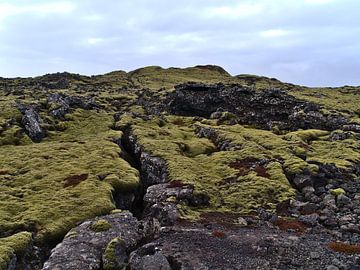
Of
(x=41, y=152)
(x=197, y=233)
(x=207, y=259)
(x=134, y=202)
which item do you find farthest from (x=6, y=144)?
(x=207, y=259)

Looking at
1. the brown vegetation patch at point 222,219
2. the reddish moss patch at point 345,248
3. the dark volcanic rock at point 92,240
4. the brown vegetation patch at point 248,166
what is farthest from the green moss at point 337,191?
the dark volcanic rock at point 92,240

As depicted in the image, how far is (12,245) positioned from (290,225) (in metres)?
22.6

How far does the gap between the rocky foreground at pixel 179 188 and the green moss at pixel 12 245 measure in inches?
3.3

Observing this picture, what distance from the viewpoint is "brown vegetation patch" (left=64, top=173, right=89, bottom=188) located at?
148ft

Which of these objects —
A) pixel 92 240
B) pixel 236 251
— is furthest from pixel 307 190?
pixel 92 240

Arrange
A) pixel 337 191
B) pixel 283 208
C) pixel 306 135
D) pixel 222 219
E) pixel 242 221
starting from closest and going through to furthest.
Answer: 1. pixel 242 221
2. pixel 222 219
3. pixel 283 208
4. pixel 337 191
5. pixel 306 135

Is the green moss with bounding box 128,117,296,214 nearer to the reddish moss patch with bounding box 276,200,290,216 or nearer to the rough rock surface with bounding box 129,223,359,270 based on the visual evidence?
the reddish moss patch with bounding box 276,200,290,216

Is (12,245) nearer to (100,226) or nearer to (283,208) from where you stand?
(100,226)

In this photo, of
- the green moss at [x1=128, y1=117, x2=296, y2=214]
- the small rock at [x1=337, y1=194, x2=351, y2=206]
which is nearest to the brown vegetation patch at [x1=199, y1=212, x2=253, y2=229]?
the green moss at [x1=128, y1=117, x2=296, y2=214]

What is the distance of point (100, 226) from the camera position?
33781mm

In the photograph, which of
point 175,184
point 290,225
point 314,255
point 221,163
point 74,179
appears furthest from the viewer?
point 221,163

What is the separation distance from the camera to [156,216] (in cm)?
3709

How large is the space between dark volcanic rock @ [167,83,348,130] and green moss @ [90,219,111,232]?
50406 millimetres

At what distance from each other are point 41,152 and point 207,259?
123 ft
